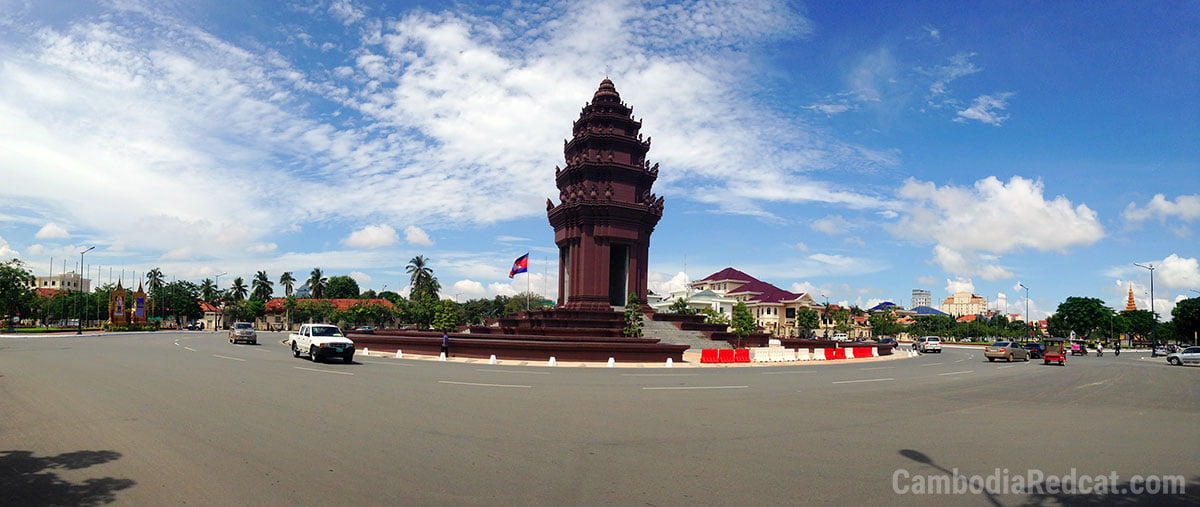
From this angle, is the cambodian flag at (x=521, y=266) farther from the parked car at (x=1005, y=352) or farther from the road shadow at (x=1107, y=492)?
the road shadow at (x=1107, y=492)

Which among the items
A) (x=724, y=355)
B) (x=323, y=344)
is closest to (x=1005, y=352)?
(x=724, y=355)

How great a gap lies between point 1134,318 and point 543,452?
528 ft

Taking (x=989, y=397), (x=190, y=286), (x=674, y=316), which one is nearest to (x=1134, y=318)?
(x=674, y=316)

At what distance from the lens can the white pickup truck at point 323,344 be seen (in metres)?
25.3

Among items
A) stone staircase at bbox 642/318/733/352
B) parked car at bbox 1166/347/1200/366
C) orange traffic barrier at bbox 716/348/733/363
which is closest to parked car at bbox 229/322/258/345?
stone staircase at bbox 642/318/733/352

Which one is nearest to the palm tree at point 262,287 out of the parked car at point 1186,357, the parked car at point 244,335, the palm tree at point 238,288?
the palm tree at point 238,288

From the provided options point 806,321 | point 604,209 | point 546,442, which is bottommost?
point 806,321

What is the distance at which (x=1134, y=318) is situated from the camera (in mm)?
130875

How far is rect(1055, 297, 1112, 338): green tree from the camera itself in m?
107

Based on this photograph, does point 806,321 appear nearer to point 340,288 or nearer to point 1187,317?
point 1187,317

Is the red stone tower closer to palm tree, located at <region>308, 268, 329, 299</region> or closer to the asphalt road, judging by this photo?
the asphalt road

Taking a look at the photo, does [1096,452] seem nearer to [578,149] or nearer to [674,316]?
[674,316]

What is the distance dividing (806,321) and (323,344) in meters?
88.9

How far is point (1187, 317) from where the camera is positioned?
316 ft
